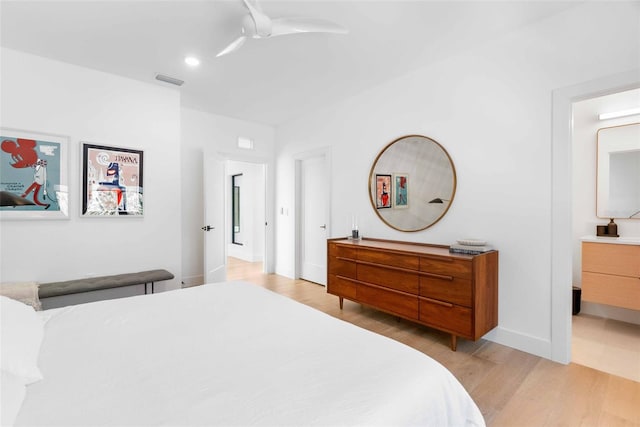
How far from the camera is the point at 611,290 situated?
280 centimetres

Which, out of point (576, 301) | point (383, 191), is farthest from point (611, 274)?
point (383, 191)

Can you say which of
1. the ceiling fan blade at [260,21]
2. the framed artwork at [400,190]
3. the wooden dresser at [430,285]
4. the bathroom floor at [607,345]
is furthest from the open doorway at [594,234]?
the ceiling fan blade at [260,21]

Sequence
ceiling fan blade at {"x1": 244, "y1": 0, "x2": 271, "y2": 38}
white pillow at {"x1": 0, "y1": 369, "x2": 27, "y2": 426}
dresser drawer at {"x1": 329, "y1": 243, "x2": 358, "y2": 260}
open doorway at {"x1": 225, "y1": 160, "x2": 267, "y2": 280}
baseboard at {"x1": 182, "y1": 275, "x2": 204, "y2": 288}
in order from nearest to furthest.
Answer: white pillow at {"x1": 0, "y1": 369, "x2": 27, "y2": 426} < ceiling fan blade at {"x1": 244, "y1": 0, "x2": 271, "y2": 38} < dresser drawer at {"x1": 329, "y1": 243, "x2": 358, "y2": 260} < baseboard at {"x1": 182, "y1": 275, "x2": 204, "y2": 288} < open doorway at {"x1": 225, "y1": 160, "x2": 267, "y2": 280}

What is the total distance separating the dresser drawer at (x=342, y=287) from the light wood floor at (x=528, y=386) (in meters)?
0.50

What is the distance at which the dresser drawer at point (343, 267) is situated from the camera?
325cm

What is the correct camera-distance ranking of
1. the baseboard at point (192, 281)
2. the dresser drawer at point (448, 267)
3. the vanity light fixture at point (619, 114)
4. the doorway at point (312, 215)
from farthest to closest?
the doorway at point (312, 215) → the baseboard at point (192, 281) → the vanity light fixture at point (619, 114) → the dresser drawer at point (448, 267)

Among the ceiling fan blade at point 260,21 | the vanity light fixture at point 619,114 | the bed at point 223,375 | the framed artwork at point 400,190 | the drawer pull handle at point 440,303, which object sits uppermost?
the ceiling fan blade at point 260,21

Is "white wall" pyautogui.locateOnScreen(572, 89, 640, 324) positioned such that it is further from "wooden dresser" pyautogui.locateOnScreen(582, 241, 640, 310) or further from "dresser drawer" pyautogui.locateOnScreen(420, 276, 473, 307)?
"dresser drawer" pyautogui.locateOnScreen(420, 276, 473, 307)

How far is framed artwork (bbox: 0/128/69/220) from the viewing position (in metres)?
2.72

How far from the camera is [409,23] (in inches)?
92.7

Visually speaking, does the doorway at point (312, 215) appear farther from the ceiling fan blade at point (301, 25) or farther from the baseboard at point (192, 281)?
the ceiling fan blade at point (301, 25)

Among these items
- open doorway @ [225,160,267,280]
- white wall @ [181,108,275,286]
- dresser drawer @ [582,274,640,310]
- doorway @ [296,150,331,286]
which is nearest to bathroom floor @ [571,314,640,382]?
dresser drawer @ [582,274,640,310]

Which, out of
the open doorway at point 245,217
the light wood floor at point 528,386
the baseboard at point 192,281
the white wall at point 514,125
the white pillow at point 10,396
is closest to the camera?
the white pillow at point 10,396

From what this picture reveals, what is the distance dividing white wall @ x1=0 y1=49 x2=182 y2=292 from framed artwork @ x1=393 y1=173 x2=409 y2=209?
9.04 ft
